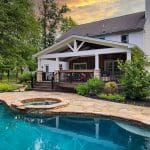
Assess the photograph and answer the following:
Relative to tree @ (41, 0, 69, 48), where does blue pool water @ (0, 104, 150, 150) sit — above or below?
below

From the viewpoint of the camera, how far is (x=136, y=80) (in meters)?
16.5

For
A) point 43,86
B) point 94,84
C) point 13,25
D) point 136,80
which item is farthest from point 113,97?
point 13,25

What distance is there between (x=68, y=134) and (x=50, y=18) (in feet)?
125

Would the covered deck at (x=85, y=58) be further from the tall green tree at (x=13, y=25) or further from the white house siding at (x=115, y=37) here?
the tall green tree at (x=13, y=25)

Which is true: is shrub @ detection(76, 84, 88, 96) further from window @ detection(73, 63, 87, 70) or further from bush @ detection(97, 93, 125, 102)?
window @ detection(73, 63, 87, 70)

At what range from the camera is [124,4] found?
34.4 metres

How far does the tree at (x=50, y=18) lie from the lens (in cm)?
4603

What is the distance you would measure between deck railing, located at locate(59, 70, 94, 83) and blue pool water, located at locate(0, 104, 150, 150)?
344 inches

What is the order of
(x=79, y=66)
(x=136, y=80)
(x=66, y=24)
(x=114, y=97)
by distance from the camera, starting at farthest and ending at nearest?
(x=66, y=24)
(x=79, y=66)
(x=114, y=97)
(x=136, y=80)

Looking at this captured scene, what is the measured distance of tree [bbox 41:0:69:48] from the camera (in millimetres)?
46031

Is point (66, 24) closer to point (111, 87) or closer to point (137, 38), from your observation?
point (137, 38)

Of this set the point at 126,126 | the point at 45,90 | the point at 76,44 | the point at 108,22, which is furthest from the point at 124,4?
the point at 126,126

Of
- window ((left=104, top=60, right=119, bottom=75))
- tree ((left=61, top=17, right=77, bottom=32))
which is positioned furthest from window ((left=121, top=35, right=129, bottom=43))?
tree ((left=61, top=17, right=77, bottom=32))

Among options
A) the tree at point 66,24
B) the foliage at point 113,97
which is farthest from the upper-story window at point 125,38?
the tree at point 66,24
